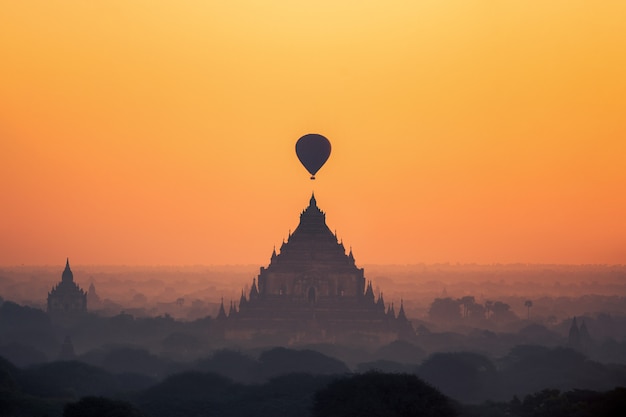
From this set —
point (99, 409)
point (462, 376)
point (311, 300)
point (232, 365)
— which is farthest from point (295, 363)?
point (99, 409)

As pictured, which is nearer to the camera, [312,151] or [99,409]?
[99,409]

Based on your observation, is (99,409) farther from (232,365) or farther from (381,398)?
(232,365)

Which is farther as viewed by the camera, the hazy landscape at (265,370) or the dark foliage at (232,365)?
the dark foliage at (232,365)

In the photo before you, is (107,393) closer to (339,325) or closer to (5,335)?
(339,325)

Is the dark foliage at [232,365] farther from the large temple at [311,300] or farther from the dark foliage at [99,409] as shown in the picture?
the dark foliage at [99,409]

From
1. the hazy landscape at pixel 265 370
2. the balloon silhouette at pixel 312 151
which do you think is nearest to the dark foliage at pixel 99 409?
the hazy landscape at pixel 265 370

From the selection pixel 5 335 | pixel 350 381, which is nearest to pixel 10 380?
pixel 350 381

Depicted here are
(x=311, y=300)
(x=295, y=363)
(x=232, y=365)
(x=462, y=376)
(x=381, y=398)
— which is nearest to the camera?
(x=381, y=398)
